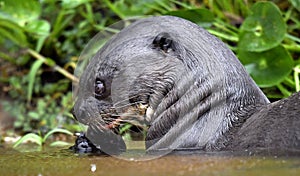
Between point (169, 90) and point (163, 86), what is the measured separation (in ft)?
0.10

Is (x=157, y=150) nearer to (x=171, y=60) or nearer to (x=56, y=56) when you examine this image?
(x=171, y=60)

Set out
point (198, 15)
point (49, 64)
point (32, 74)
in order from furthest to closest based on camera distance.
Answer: point (49, 64) → point (32, 74) → point (198, 15)

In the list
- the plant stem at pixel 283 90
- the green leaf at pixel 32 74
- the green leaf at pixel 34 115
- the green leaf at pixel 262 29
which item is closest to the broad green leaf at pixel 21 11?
the green leaf at pixel 32 74

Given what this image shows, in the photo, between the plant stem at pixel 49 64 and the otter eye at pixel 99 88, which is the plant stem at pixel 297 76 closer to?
the otter eye at pixel 99 88

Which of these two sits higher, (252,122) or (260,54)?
(260,54)

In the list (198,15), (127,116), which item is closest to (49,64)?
(198,15)

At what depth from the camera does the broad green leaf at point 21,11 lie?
4457mm

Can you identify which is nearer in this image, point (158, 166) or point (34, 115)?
point (158, 166)

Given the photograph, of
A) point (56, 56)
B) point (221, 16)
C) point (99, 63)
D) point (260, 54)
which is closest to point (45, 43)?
point (56, 56)

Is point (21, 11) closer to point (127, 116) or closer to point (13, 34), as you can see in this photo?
point (13, 34)

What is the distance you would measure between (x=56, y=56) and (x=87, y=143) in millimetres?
2451

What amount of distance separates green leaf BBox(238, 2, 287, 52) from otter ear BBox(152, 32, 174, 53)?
987mm

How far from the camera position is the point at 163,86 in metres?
2.71

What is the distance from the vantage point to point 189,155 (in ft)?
7.71
